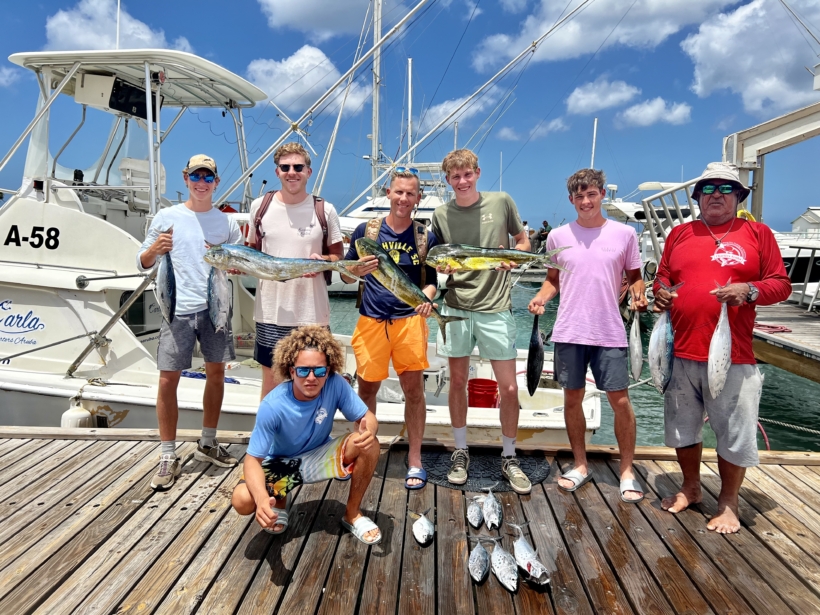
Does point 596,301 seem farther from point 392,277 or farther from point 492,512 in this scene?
point 492,512

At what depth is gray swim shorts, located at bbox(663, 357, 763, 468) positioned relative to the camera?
9.89 feet

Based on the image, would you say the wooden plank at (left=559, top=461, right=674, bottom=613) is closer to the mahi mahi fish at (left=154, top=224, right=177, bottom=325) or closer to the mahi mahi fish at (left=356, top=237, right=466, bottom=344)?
the mahi mahi fish at (left=356, top=237, right=466, bottom=344)

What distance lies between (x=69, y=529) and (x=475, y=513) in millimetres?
2350

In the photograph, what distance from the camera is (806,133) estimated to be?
887 cm

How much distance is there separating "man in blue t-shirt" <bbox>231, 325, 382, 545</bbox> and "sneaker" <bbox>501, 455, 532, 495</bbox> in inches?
42.4

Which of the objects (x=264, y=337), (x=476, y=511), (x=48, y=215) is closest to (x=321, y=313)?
(x=264, y=337)

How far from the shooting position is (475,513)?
312 centimetres

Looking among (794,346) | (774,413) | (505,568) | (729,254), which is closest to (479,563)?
(505,568)

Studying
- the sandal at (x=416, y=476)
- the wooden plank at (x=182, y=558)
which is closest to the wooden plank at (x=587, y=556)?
the sandal at (x=416, y=476)

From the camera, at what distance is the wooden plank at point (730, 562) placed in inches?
96.0

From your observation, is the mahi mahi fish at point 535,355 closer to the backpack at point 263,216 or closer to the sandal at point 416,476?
the sandal at point 416,476

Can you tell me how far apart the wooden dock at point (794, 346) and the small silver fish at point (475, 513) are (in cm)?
656

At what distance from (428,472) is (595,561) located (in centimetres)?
133

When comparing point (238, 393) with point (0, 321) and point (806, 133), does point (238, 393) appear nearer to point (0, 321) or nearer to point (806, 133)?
point (0, 321)
